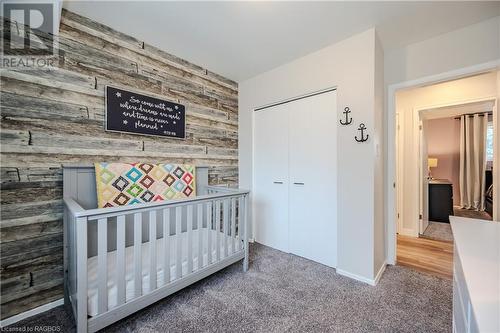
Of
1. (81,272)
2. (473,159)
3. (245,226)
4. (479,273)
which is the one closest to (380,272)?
(245,226)

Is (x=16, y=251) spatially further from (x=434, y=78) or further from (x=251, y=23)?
(x=434, y=78)

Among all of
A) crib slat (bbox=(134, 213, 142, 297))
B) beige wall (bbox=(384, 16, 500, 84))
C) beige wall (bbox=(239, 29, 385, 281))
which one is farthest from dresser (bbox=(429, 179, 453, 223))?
crib slat (bbox=(134, 213, 142, 297))

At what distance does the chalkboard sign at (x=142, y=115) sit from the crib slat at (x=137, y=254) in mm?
1003

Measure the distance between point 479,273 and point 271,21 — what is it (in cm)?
205

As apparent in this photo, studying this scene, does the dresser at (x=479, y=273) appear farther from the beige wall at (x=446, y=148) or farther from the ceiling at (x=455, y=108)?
the beige wall at (x=446, y=148)

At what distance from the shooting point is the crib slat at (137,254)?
1.37 meters

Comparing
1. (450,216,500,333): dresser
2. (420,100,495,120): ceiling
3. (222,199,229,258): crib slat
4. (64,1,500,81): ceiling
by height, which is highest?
(64,1,500,81): ceiling

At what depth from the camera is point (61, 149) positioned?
1.66 meters

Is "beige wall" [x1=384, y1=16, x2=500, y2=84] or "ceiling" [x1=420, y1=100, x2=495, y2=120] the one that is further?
"ceiling" [x1=420, y1=100, x2=495, y2=120]

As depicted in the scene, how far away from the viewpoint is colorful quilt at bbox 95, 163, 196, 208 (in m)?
1.76

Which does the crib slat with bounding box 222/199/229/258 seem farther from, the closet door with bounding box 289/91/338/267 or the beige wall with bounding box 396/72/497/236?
the beige wall with bounding box 396/72/497/236

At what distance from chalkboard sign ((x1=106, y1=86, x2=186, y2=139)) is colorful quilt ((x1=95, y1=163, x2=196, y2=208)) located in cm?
36

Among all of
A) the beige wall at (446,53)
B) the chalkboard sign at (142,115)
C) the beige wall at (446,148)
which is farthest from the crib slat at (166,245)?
the beige wall at (446,148)

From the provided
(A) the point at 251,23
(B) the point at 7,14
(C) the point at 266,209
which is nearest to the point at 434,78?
(A) the point at 251,23
